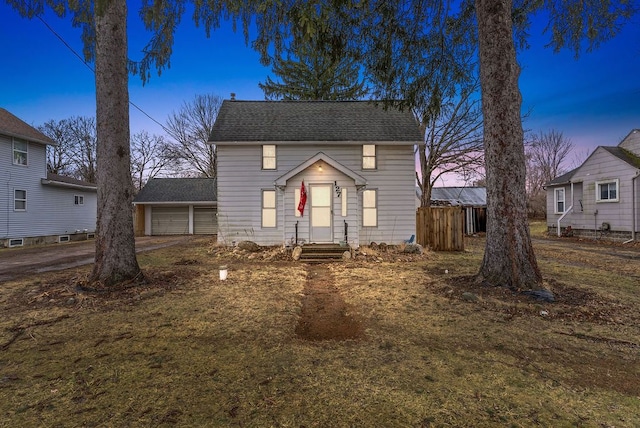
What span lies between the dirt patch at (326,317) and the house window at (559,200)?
19060mm

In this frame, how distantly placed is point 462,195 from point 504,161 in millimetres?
24874

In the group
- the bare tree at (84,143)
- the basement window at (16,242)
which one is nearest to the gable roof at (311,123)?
the basement window at (16,242)

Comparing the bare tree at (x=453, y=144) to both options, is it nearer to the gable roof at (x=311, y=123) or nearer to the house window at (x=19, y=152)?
the gable roof at (x=311, y=123)

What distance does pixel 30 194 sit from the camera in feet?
54.0

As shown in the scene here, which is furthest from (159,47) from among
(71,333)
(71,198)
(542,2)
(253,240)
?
(71,198)

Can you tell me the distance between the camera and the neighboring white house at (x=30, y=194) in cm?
1512


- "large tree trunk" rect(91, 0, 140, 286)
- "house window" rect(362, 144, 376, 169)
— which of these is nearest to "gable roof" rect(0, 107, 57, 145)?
"large tree trunk" rect(91, 0, 140, 286)

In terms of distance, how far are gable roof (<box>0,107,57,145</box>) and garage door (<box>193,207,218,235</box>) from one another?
31.2 feet

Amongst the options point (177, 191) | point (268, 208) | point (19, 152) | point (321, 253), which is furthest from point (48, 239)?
point (321, 253)

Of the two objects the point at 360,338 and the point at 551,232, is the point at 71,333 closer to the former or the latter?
the point at 360,338

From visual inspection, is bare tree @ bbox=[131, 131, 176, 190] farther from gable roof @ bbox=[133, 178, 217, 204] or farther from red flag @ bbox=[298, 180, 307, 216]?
red flag @ bbox=[298, 180, 307, 216]

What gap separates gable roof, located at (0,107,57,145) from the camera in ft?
49.5

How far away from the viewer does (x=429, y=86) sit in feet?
26.3

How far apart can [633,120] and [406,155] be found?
1519 cm
